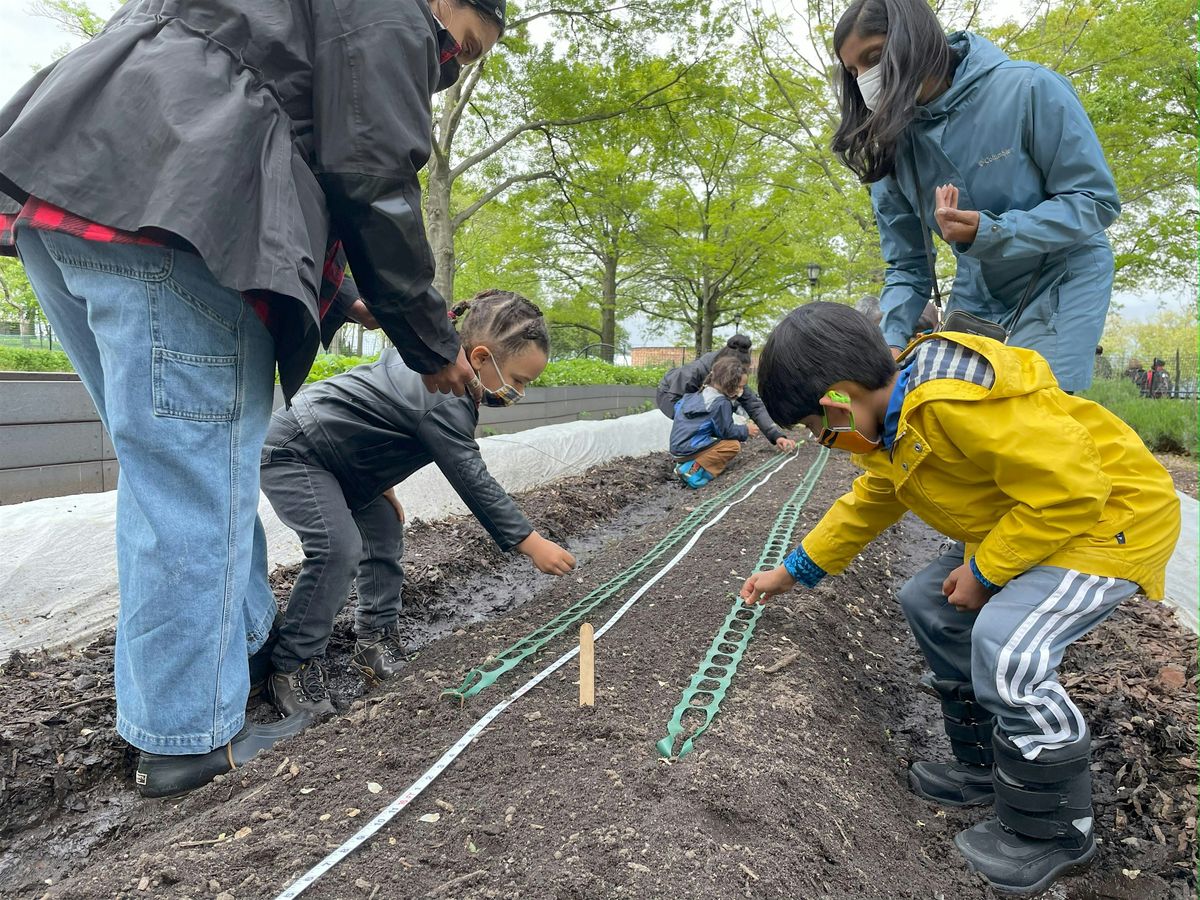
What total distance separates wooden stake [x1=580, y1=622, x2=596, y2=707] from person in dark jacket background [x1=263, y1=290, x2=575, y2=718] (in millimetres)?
523

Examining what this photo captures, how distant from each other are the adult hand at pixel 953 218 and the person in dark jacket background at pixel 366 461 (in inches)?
49.3

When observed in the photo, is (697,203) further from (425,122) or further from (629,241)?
(425,122)

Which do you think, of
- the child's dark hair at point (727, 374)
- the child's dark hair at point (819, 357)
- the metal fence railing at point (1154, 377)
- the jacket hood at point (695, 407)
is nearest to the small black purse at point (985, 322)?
the child's dark hair at point (819, 357)

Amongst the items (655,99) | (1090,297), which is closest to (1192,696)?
(1090,297)

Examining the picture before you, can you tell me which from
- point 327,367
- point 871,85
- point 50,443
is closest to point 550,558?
point 871,85

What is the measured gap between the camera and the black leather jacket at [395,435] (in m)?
2.43

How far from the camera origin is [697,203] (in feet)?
57.1

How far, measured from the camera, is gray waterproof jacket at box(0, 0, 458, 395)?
1443 millimetres

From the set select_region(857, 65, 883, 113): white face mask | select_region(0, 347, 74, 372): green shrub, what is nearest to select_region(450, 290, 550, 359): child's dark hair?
select_region(857, 65, 883, 113): white face mask

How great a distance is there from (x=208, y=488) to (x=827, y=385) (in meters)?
1.42

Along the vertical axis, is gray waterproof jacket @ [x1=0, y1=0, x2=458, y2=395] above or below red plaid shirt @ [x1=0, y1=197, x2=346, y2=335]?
above

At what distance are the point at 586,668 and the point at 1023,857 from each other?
1048 millimetres

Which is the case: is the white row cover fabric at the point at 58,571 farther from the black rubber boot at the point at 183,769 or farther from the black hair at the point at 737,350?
the black hair at the point at 737,350

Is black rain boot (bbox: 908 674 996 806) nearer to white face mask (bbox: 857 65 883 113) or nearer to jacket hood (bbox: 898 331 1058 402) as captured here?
jacket hood (bbox: 898 331 1058 402)
